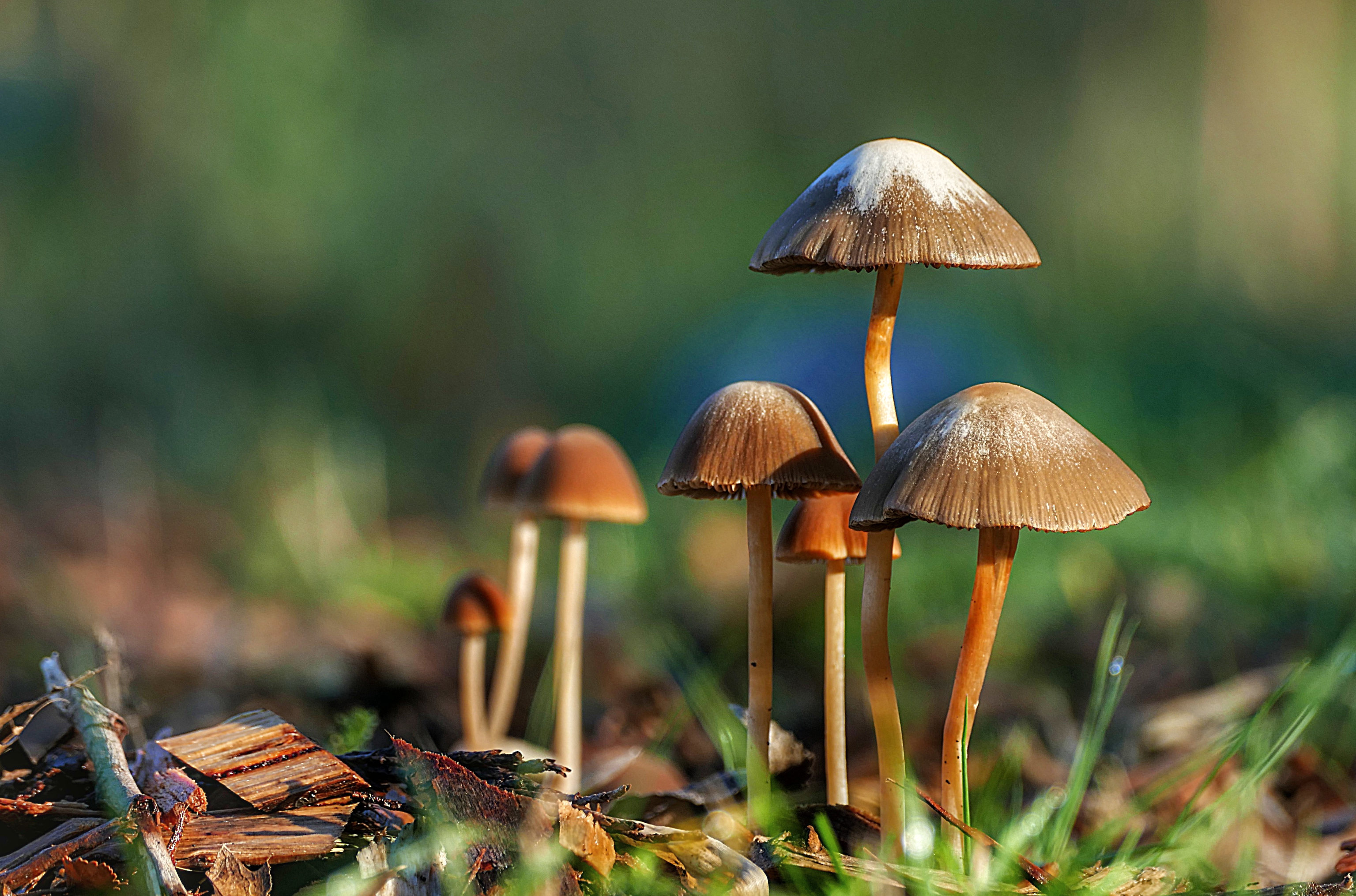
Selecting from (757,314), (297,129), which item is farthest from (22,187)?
(757,314)

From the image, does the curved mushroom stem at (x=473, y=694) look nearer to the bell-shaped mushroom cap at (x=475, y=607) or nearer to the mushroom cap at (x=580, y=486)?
the bell-shaped mushroom cap at (x=475, y=607)

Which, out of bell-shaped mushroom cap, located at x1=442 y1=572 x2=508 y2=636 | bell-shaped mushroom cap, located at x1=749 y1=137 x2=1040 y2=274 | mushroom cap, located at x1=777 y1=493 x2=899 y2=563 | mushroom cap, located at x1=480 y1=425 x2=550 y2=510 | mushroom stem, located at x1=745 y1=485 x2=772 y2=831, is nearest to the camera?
bell-shaped mushroom cap, located at x1=749 y1=137 x2=1040 y2=274

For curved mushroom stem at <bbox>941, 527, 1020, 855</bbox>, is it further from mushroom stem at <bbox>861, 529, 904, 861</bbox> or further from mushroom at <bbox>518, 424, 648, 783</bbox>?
mushroom at <bbox>518, 424, 648, 783</bbox>

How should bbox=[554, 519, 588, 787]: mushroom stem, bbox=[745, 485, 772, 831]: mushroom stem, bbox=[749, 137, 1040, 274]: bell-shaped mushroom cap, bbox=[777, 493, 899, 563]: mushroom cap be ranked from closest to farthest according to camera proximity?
bbox=[749, 137, 1040, 274]: bell-shaped mushroom cap < bbox=[745, 485, 772, 831]: mushroom stem < bbox=[777, 493, 899, 563]: mushroom cap < bbox=[554, 519, 588, 787]: mushroom stem

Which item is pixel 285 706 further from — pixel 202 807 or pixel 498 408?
pixel 498 408

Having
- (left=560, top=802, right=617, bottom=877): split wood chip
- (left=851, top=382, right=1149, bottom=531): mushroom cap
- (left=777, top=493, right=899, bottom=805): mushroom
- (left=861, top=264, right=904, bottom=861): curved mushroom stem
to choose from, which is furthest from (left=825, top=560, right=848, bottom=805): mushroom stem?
(left=560, top=802, right=617, bottom=877): split wood chip

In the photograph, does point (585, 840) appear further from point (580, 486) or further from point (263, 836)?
point (580, 486)

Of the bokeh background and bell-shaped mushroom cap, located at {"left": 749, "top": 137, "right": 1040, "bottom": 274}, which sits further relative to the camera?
the bokeh background

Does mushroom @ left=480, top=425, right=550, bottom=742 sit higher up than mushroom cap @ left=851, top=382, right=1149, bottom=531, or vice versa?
mushroom cap @ left=851, top=382, right=1149, bottom=531
